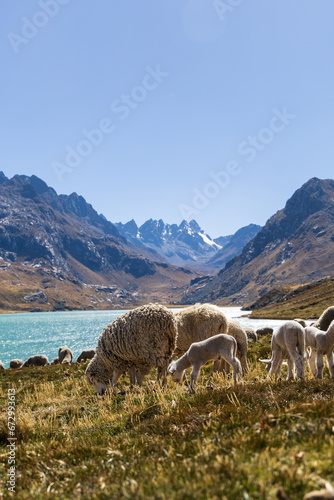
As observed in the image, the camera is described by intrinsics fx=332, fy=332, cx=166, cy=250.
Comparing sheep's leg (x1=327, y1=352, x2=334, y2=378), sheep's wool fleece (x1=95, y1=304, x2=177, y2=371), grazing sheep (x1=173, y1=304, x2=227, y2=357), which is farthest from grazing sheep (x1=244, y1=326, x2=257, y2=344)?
sheep's leg (x1=327, y1=352, x2=334, y2=378)

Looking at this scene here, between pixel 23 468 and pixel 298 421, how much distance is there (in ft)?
17.2

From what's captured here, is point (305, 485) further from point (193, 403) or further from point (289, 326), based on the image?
point (289, 326)

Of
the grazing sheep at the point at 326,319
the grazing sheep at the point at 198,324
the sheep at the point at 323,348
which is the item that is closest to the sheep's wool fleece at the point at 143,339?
the grazing sheep at the point at 198,324

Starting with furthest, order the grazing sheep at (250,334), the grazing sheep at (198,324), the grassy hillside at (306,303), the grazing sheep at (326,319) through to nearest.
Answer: the grassy hillside at (306,303) → the grazing sheep at (250,334) → the grazing sheep at (198,324) → the grazing sheep at (326,319)

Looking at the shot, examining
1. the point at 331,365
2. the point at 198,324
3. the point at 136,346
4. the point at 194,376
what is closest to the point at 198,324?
the point at 198,324

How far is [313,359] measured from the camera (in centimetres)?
1204

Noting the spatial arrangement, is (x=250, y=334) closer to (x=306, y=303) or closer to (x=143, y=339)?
(x=143, y=339)

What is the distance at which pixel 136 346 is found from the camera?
1537 centimetres

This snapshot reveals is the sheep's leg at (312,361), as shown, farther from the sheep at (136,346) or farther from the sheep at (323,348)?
the sheep at (136,346)

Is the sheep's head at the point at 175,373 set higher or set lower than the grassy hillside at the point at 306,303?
higher

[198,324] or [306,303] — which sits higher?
[198,324]

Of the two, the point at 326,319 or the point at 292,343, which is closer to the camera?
the point at 292,343

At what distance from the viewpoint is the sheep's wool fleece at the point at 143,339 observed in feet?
49.7

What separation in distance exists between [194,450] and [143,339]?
10.1 meters
